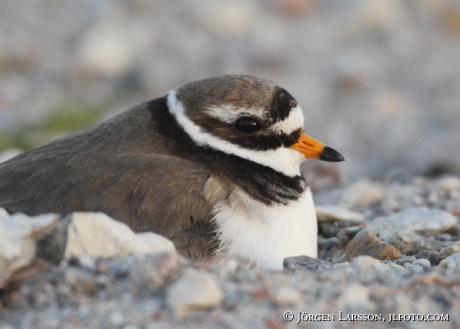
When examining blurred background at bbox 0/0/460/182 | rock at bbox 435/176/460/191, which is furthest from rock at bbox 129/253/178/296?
blurred background at bbox 0/0/460/182

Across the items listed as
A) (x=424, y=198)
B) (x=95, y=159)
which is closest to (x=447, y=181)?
(x=424, y=198)

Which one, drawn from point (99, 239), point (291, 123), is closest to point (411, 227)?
point (291, 123)

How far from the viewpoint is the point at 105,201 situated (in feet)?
14.6

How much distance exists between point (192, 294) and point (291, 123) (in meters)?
2.23

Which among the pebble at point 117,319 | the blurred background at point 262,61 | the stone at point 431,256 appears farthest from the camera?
the blurred background at point 262,61

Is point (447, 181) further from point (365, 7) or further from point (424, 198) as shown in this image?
point (365, 7)

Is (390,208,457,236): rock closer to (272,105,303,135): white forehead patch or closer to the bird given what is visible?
the bird

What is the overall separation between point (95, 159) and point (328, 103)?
701 cm

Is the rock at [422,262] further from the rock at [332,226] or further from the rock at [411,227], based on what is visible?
the rock at [332,226]

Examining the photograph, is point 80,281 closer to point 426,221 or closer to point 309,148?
point 309,148

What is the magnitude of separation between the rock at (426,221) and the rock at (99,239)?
8.25ft

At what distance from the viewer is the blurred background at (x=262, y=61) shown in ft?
33.8

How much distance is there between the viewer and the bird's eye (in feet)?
16.5

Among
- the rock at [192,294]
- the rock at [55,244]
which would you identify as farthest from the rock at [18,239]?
the rock at [192,294]
